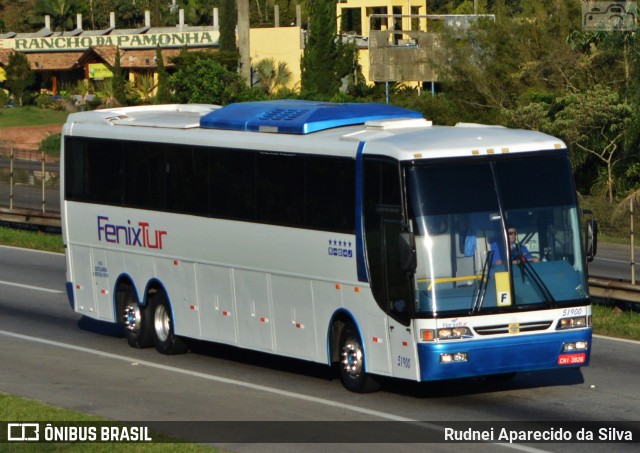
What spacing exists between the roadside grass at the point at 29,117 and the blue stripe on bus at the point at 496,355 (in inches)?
2438

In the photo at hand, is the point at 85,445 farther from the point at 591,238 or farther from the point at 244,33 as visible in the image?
the point at 244,33

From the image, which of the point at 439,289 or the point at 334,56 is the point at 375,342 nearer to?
the point at 439,289

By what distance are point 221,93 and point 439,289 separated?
48356mm

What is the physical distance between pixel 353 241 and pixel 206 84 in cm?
4710

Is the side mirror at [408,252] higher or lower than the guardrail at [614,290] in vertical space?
higher

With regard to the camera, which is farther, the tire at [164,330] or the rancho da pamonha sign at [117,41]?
the rancho da pamonha sign at [117,41]

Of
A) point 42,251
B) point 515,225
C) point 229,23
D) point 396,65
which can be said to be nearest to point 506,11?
point 396,65

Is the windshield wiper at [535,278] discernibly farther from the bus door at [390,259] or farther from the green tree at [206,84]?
the green tree at [206,84]

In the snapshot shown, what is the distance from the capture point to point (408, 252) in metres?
14.0

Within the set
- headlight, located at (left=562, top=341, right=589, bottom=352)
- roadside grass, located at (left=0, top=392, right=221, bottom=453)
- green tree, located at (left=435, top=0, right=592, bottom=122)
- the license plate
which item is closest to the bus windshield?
headlight, located at (left=562, top=341, right=589, bottom=352)

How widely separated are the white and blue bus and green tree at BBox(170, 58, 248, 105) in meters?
41.8

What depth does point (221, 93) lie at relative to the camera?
61594 millimetres

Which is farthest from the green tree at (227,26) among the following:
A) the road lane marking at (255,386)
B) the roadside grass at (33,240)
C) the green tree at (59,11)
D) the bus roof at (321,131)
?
the road lane marking at (255,386)

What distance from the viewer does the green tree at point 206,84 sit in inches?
2419
